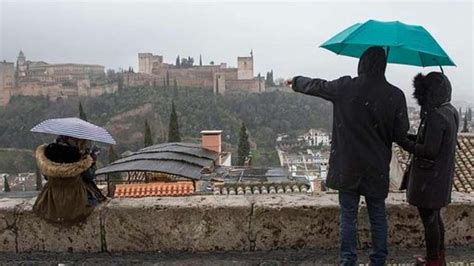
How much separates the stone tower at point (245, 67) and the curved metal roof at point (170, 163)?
97.5 meters

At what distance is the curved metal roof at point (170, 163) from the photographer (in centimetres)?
1218

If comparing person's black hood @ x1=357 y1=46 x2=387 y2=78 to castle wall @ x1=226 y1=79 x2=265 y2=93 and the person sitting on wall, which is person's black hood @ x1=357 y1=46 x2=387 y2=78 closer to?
the person sitting on wall

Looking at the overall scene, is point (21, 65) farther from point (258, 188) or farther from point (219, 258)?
point (219, 258)

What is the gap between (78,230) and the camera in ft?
12.6

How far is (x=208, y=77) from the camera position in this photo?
110125mm

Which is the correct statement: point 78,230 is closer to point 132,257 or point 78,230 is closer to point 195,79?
point 132,257

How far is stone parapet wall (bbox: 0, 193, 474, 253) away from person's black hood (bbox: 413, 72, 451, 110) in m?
0.96

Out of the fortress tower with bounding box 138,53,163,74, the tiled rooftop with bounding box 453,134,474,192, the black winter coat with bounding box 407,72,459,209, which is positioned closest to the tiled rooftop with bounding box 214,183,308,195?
the tiled rooftop with bounding box 453,134,474,192

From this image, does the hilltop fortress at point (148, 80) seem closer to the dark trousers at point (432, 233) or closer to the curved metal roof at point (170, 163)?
the curved metal roof at point (170, 163)

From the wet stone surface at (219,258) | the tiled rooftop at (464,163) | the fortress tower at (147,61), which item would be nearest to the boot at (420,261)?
Answer: the wet stone surface at (219,258)

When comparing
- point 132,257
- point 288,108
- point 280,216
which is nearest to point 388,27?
point 280,216

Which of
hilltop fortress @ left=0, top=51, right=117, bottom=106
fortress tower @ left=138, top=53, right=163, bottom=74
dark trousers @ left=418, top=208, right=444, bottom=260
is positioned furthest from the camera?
fortress tower @ left=138, top=53, right=163, bottom=74

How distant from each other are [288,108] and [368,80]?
276 feet

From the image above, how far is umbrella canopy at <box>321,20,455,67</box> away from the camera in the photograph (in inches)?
124
